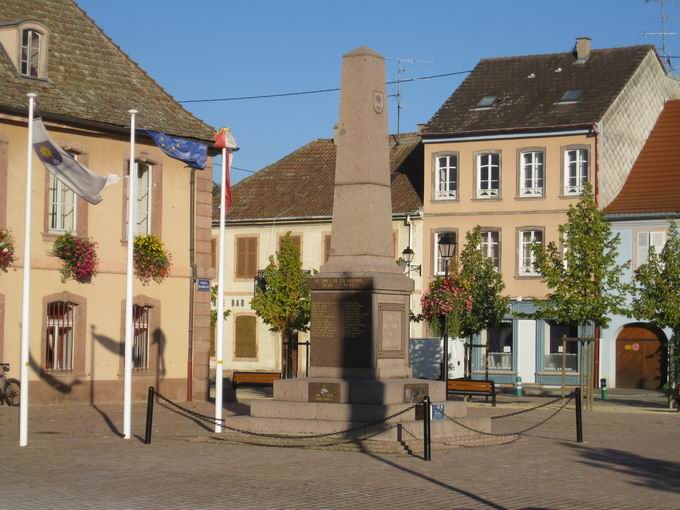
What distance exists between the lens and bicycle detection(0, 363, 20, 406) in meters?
28.1

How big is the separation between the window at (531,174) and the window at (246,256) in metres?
→ 11.3

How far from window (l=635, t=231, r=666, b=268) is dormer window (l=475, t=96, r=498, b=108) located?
25.7 ft

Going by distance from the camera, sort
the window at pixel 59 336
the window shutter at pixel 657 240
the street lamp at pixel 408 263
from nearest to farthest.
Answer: the window at pixel 59 336
the street lamp at pixel 408 263
the window shutter at pixel 657 240

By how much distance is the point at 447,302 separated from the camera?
121 feet

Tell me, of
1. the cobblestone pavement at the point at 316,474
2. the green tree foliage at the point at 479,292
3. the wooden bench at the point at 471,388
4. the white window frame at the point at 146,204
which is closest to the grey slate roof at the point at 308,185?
the green tree foliage at the point at 479,292

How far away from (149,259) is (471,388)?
27.1 ft

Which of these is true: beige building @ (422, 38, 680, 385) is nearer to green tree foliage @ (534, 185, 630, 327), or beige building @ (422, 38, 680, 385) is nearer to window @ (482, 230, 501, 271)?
window @ (482, 230, 501, 271)

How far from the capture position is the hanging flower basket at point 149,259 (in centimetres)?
3127

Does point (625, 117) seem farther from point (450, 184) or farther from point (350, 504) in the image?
point (350, 504)

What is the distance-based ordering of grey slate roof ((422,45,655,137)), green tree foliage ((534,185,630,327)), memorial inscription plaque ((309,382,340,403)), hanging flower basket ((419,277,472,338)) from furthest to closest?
grey slate roof ((422,45,655,137)) < hanging flower basket ((419,277,472,338)) < green tree foliage ((534,185,630,327)) < memorial inscription plaque ((309,382,340,403))

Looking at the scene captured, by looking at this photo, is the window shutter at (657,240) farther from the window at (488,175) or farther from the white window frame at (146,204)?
the white window frame at (146,204)

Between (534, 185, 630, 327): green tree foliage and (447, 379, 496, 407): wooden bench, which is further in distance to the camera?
(534, 185, 630, 327): green tree foliage

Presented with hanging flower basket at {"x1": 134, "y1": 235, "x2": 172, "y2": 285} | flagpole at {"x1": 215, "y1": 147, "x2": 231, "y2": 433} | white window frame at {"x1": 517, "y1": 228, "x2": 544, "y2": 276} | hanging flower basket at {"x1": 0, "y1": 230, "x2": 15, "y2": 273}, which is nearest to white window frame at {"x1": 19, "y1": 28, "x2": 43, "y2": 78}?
hanging flower basket at {"x1": 0, "y1": 230, "x2": 15, "y2": 273}

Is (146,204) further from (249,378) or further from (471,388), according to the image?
(471,388)
